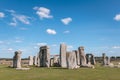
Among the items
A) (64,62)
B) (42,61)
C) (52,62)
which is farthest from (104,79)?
(52,62)

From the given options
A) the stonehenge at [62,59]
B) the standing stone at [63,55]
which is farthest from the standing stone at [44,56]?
the standing stone at [63,55]

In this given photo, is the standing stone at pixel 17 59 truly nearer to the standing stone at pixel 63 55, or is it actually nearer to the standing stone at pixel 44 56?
the standing stone at pixel 44 56

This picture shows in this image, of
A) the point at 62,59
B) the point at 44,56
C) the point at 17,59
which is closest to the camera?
the point at 17,59

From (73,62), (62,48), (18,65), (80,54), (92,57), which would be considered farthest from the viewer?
(92,57)

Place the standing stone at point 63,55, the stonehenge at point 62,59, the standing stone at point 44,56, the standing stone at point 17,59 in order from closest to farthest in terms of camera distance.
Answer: the stonehenge at point 62,59
the standing stone at point 17,59
the standing stone at point 63,55
the standing stone at point 44,56

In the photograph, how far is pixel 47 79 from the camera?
1769 cm

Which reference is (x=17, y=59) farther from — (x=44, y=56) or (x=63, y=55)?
(x=63, y=55)

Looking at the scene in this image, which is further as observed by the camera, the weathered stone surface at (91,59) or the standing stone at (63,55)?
the weathered stone surface at (91,59)

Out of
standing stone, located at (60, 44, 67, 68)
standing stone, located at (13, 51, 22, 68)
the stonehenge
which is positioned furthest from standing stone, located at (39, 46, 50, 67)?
standing stone, located at (13, 51, 22, 68)

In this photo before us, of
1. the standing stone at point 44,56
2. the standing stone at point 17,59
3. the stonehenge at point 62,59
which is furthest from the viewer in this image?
the standing stone at point 44,56

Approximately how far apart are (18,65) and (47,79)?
15769 millimetres

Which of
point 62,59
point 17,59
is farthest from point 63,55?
point 17,59

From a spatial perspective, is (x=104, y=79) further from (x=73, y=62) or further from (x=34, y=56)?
(x=34, y=56)

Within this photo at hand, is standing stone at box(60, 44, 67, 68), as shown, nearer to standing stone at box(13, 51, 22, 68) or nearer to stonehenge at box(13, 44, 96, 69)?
stonehenge at box(13, 44, 96, 69)
